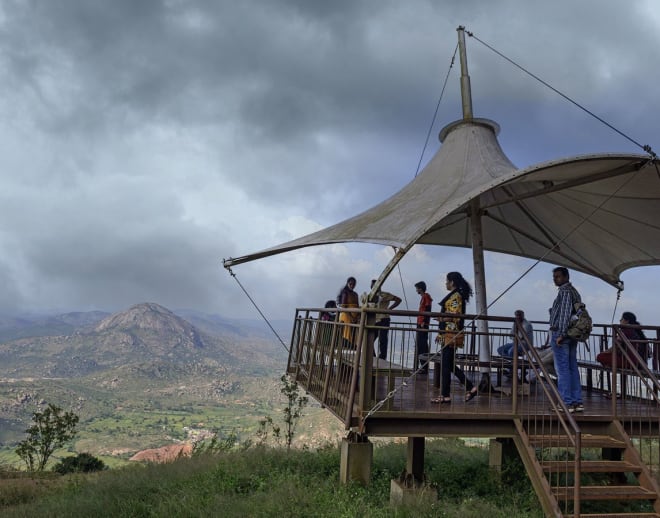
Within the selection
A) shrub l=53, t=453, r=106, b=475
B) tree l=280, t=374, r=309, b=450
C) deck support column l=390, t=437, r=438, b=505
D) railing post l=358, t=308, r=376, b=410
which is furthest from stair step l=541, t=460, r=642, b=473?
shrub l=53, t=453, r=106, b=475

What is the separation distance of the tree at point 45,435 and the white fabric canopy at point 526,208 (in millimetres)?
12022

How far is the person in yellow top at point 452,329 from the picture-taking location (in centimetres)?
587

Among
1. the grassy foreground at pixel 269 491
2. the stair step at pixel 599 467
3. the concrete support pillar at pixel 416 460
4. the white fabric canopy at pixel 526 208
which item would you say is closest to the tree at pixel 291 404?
the grassy foreground at pixel 269 491

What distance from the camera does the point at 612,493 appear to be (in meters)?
4.93

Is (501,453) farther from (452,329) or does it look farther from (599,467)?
(452,329)

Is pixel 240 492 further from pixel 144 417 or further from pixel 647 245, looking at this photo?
pixel 144 417

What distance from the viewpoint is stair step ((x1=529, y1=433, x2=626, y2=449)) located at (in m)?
5.36

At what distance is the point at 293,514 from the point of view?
576 centimetres

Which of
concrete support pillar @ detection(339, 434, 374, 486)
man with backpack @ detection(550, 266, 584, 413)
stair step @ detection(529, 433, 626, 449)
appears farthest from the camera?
concrete support pillar @ detection(339, 434, 374, 486)

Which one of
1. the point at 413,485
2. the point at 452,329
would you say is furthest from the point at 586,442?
the point at 413,485

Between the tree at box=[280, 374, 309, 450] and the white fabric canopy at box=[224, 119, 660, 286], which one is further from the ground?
the white fabric canopy at box=[224, 119, 660, 286]

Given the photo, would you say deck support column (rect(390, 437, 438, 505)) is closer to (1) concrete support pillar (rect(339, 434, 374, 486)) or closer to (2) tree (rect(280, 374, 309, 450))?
(1) concrete support pillar (rect(339, 434, 374, 486))

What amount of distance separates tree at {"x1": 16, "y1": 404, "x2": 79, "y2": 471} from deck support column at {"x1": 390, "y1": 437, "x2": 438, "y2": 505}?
13644 mm

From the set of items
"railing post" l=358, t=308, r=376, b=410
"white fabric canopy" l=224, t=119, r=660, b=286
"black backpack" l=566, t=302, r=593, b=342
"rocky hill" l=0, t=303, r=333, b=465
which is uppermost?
"white fabric canopy" l=224, t=119, r=660, b=286
